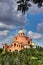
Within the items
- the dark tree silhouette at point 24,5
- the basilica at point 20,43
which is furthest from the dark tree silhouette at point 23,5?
the basilica at point 20,43

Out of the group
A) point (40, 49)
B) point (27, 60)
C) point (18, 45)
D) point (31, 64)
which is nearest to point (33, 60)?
point (27, 60)

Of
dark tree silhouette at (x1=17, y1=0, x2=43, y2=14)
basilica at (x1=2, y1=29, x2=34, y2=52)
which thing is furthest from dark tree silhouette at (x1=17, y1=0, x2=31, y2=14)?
basilica at (x1=2, y1=29, x2=34, y2=52)

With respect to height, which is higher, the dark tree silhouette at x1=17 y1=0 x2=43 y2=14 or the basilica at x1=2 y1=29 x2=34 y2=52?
the basilica at x1=2 y1=29 x2=34 y2=52

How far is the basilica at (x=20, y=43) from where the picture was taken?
79806 millimetres

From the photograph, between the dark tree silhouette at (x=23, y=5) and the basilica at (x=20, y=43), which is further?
the basilica at (x=20, y=43)

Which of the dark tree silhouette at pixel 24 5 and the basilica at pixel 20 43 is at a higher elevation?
the basilica at pixel 20 43

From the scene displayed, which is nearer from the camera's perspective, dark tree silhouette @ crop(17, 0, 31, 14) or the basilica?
dark tree silhouette @ crop(17, 0, 31, 14)

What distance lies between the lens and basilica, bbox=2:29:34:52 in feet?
262

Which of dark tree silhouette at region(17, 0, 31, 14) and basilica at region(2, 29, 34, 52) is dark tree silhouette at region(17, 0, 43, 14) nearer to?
dark tree silhouette at region(17, 0, 31, 14)

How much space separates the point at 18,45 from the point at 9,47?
211 centimetres

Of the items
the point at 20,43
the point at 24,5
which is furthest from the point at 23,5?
the point at 20,43

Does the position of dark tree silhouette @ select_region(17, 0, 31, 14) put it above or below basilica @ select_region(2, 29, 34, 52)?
below

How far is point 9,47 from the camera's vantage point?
3263 inches

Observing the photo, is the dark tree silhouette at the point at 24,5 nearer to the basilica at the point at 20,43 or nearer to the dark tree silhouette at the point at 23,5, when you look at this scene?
the dark tree silhouette at the point at 23,5
